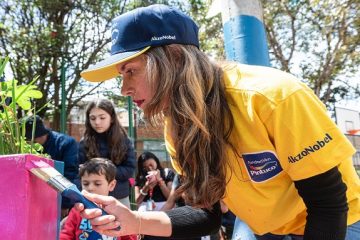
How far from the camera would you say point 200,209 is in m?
1.56

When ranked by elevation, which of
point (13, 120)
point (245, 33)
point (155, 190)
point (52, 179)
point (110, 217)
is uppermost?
point (245, 33)

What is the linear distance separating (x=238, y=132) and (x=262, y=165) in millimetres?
123

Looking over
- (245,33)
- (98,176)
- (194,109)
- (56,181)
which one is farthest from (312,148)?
(98,176)

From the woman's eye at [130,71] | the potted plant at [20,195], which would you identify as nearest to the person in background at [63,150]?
the woman's eye at [130,71]

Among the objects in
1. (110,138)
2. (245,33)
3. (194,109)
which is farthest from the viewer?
(110,138)

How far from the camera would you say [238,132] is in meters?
1.23

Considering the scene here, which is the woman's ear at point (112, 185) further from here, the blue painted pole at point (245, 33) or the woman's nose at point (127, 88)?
the woman's nose at point (127, 88)

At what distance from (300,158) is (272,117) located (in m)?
0.13

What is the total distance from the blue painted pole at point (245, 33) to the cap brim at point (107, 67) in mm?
1627

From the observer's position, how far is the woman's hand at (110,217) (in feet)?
3.05

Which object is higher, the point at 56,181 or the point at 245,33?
the point at 245,33

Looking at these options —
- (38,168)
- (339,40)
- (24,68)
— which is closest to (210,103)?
(38,168)

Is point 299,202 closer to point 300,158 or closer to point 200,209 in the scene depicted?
point 300,158

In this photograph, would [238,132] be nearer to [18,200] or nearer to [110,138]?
[18,200]
